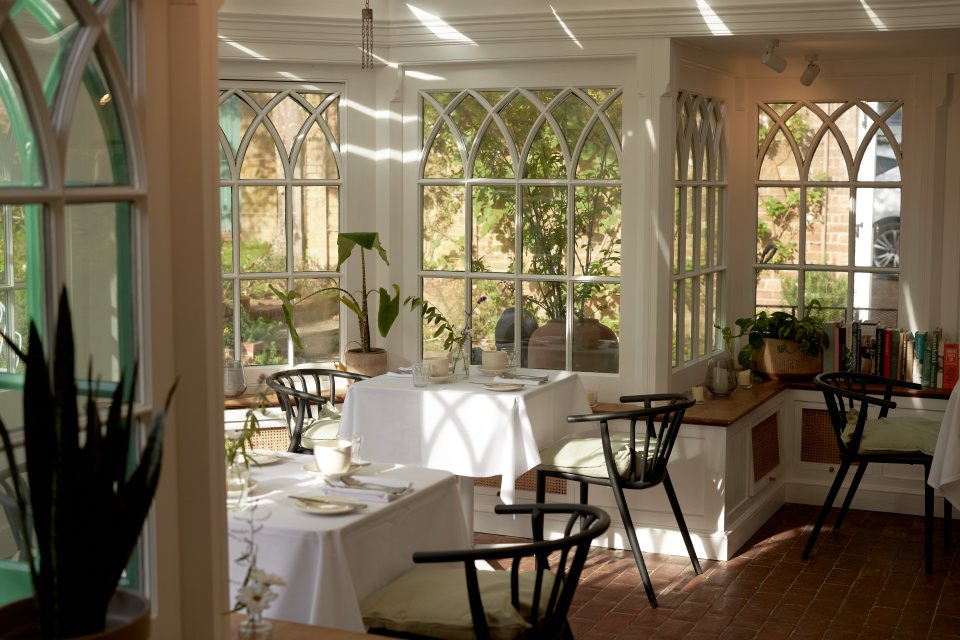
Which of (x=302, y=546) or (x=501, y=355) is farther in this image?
(x=501, y=355)

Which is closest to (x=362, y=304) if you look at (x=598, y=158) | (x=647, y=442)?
(x=598, y=158)

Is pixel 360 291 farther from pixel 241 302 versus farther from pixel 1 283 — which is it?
pixel 1 283

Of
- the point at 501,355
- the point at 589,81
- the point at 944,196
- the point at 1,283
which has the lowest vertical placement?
the point at 501,355

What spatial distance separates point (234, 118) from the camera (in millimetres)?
6039

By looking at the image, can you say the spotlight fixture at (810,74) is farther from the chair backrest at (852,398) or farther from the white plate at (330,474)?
the white plate at (330,474)

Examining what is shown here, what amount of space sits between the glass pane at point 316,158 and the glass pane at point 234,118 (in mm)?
337

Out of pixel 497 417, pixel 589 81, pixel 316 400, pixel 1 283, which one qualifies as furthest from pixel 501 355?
→ pixel 1 283

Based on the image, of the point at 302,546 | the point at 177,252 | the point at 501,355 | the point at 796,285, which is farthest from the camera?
the point at 796,285

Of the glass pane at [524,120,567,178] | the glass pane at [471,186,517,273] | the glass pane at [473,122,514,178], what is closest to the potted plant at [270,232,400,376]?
the glass pane at [471,186,517,273]

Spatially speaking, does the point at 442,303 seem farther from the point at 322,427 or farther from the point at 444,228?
the point at 322,427

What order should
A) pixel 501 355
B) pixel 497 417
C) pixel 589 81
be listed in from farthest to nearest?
pixel 589 81, pixel 501 355, pixel 497 417

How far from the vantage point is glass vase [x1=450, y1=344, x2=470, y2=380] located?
5.39 metres

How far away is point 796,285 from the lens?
6891mm

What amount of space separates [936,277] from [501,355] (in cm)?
Answer: 270
